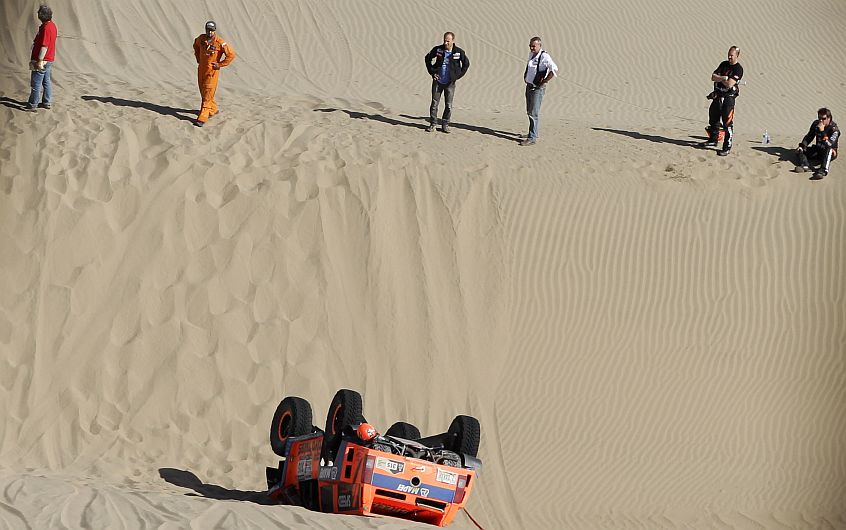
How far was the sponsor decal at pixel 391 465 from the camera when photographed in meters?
9.83

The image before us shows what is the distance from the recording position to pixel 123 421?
1345 centimetres

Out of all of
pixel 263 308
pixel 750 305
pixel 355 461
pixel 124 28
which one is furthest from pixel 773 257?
pixel 124 28

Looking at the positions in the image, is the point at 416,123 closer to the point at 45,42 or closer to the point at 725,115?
the point at 725,115

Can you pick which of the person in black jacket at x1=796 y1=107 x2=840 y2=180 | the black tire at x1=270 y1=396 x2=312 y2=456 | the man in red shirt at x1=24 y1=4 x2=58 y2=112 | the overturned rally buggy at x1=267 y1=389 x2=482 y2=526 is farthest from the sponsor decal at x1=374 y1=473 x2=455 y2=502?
the man in red shirt at x1=24 y1=4 x2=58 y2=112

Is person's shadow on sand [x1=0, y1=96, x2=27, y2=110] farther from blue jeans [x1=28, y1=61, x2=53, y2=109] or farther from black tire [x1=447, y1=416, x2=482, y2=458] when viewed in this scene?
black tire [x1=447, y1=416, x2=482, y2=458]

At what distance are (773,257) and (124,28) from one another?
583 inches

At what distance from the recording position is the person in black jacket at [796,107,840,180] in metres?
16.7

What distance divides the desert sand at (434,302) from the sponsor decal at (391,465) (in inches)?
106

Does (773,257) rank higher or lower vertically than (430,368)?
higher

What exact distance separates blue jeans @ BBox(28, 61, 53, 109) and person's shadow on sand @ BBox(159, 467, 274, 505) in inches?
258

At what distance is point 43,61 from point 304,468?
8448mm

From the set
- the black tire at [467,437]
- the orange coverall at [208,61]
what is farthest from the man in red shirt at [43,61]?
the black tire at [467,437]

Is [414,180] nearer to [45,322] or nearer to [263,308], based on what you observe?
[263,308]

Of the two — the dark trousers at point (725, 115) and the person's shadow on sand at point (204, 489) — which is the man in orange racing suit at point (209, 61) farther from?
the dark trousers at point (725, 115)
